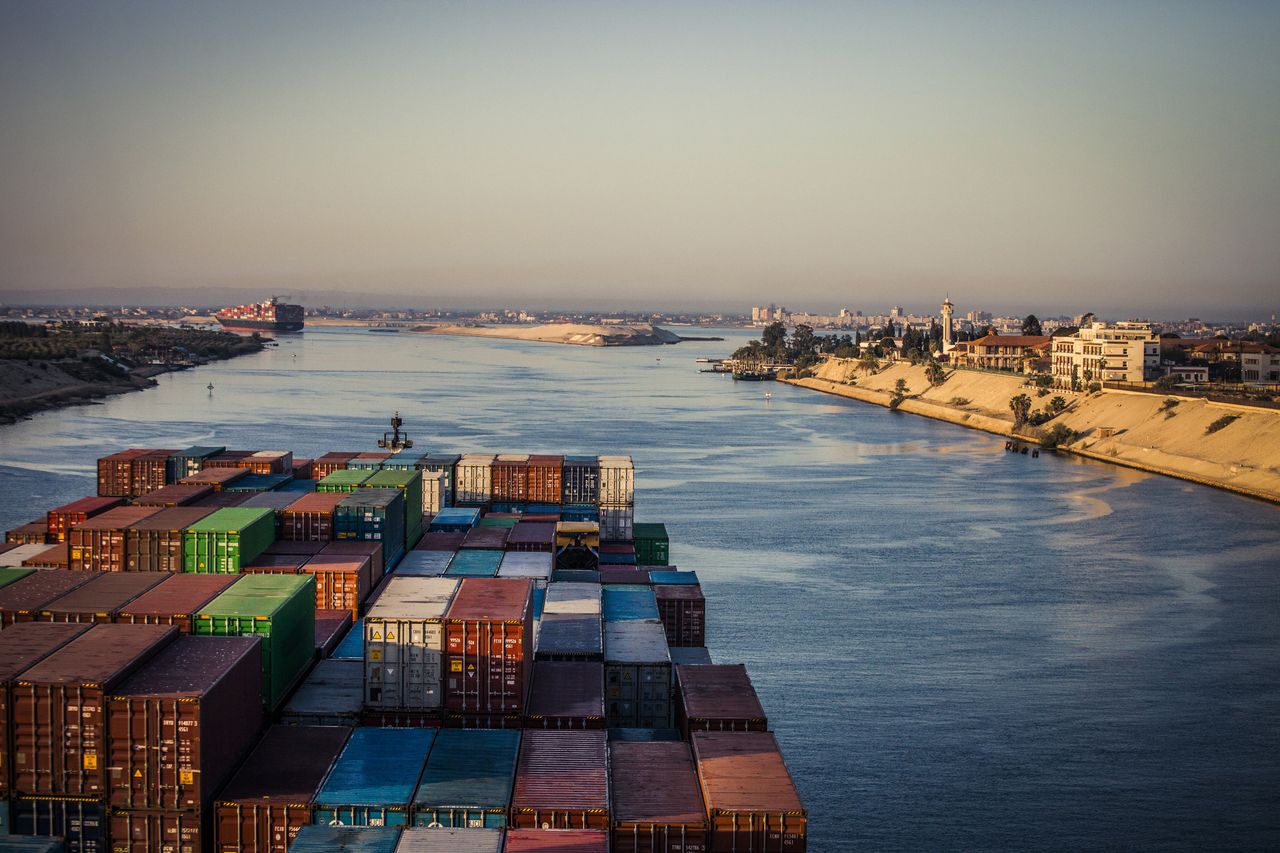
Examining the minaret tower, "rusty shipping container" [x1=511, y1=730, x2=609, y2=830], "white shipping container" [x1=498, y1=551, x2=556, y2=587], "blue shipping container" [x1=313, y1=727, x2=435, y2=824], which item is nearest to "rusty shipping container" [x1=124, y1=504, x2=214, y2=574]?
"white shipping container" [x1=498, y1=551, x2=556, y2=587]

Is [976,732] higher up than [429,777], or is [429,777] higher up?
[429,777]

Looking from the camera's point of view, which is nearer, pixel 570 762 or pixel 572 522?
pixel 570 762

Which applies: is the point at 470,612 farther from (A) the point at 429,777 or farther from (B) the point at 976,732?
(B) the point at 976,732

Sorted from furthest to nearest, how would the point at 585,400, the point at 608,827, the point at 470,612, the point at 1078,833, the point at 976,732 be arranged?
1. the point at 585,400
2. the point at 976,732
3. the point at 1078,833
4. the point at 470,612
5. the point at 608,827

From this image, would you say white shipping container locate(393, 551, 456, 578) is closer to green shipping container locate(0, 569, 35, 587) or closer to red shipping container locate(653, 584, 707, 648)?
red shipping container locate(653, 584, 707, 648)

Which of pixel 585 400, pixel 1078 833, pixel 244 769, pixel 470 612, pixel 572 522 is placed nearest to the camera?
pixel 244 769

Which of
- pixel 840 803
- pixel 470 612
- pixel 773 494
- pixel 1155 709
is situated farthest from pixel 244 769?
pixel 773 494
